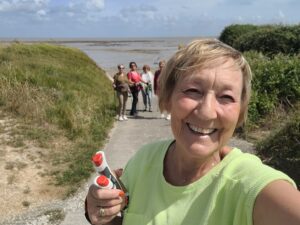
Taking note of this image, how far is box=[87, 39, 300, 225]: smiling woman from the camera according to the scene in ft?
5.02

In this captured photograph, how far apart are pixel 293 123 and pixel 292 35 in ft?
42.1

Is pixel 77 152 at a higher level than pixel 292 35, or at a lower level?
lower

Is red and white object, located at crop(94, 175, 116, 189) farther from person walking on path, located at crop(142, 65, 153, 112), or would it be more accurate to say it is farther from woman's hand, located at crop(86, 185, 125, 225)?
person walking on path, located at crop(142, 65, 153, 112)

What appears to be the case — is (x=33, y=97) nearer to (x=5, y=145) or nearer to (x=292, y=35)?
(x=5, y=145)

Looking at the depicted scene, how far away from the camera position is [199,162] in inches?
68.5

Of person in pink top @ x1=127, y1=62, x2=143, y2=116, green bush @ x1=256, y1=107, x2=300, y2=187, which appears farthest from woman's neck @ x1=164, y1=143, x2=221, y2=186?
person in pink top @ x1=127, y1=62, x2=143, y2=116

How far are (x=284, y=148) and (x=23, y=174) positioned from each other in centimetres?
465

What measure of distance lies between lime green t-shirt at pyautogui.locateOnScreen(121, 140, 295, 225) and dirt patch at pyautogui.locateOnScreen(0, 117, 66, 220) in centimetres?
584

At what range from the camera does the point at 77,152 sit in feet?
33.4

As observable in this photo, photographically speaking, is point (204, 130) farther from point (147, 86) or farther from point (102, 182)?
point (147, 86)

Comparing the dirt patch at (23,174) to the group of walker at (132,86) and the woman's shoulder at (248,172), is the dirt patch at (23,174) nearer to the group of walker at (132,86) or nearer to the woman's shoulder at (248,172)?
the group of walker at (132,86)

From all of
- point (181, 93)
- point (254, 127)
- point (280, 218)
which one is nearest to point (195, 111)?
point (181, 93)

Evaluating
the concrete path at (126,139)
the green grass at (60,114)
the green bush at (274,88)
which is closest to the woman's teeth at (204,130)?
the concrete path at (126,139)

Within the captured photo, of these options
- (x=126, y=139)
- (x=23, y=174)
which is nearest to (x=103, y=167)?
(x=23, y=174)
